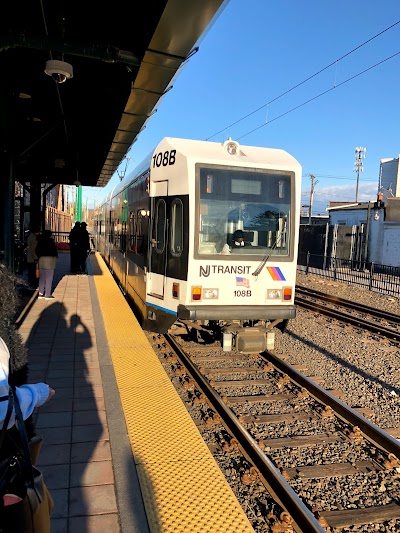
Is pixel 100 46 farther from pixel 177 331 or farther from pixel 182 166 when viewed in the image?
pixel 177 331

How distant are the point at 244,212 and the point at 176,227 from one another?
986 mm

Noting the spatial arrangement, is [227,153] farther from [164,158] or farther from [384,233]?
[384,233]

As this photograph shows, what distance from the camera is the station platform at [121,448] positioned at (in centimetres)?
288

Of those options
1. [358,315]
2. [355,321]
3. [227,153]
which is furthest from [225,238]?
[358,315]

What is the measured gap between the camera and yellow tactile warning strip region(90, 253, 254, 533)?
2.87 meters

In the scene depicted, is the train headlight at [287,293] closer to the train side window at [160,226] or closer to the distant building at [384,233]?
the train side window at [160,226]

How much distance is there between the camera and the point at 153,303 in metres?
6.57

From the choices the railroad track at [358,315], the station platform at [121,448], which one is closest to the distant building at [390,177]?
the railroad track at [358,315]

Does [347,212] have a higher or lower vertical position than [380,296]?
higher

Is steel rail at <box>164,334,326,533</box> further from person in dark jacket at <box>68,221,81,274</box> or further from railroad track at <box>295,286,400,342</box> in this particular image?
person in dark jacket at <box>68,221,81,274</box>

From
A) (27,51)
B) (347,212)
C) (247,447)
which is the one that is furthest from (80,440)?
(347,212)

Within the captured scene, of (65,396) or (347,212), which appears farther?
(347,212)

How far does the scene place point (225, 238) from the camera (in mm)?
6016

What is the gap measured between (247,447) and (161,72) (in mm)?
4609
